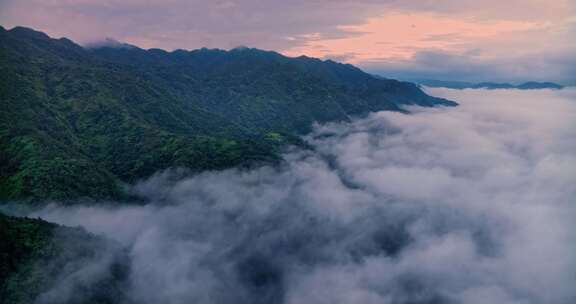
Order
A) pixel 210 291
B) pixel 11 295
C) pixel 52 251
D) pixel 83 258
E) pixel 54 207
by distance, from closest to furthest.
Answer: pixel 11 295
pixel 52 251
pixel 83 258
pixel 54 207
pixel 210 291

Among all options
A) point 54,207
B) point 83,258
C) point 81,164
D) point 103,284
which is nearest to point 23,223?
point 83,258

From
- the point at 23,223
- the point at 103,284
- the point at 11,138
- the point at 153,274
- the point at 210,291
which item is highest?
the point at 11,138

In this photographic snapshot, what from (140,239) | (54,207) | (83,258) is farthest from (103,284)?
(140,239)

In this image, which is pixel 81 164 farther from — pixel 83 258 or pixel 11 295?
pixel 11 295

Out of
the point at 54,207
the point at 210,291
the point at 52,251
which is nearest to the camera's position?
the point at 52,251

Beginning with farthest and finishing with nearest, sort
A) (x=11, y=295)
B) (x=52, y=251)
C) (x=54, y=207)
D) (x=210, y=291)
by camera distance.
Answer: (x=210, y=291)
(x=54, y=207)
(x=52, y=251)
(x=11, y=295)

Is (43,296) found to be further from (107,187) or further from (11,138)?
(11,138)

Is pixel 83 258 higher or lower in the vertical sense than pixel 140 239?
higher

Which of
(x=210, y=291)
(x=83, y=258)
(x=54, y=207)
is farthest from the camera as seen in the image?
(x=210, y=291)

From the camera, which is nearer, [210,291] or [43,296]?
[43,296]
